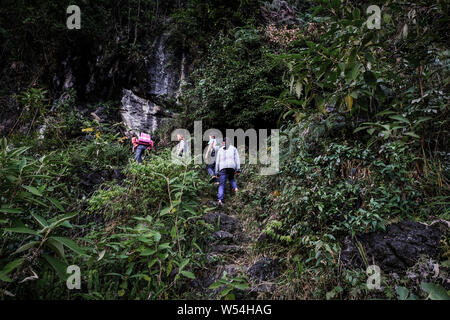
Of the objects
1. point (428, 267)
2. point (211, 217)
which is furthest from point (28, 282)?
point (428, 267)

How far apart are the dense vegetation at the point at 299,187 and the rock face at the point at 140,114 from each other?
2810 millimetres

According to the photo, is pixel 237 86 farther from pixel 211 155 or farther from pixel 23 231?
pixel 23 231

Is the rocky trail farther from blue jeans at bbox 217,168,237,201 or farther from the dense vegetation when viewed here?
blue jeans at bbox 217,168,237,201

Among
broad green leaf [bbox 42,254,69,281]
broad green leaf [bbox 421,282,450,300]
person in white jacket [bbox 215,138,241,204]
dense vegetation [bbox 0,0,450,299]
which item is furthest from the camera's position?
person in white jacket [bbox 215,138,241,204]

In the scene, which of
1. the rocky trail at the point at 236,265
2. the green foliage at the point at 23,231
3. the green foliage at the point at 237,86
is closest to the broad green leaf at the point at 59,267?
the green foliage at the point at 23,231

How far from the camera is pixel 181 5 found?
11375 mm

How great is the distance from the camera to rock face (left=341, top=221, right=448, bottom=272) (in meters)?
2.54

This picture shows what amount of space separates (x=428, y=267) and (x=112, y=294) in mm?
3363

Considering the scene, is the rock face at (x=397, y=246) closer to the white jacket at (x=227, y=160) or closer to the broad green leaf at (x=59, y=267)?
the broad green leaf at (x=59, y=267)

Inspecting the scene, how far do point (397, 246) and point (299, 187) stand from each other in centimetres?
143

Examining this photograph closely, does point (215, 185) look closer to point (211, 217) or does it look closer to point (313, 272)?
point (211, 217)

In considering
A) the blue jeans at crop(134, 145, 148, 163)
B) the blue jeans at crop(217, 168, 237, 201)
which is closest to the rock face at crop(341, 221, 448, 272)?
the blue jeans at crop(217, 168, 237, 201)

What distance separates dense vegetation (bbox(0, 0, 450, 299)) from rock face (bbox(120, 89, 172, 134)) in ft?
9.22

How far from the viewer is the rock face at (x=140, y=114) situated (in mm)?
9648
